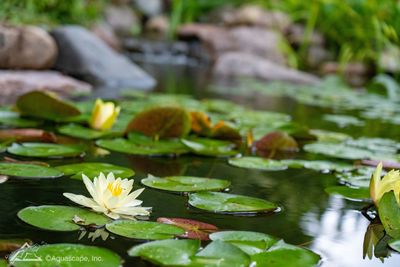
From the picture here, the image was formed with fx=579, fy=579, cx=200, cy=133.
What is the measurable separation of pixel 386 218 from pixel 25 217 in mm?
630

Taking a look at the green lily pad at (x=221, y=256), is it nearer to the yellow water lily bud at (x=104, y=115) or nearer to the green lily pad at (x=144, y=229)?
the green lily pad at (x=144, y=229)

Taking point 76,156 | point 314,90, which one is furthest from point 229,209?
point 314,90

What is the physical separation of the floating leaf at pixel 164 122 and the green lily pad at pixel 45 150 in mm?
268

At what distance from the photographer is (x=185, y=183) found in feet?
4.23

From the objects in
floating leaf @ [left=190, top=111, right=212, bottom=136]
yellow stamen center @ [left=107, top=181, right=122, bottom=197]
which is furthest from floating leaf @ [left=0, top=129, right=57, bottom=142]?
Answer: yellow stamen center @ [left=107, top=181, right=122, bottom=197]

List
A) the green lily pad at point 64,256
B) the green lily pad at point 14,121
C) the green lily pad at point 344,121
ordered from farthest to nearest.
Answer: the green lily pad at point 344,121 → the green lily pad at point 14,121 → the green lily pad at point 64,256

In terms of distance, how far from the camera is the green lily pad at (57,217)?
0.94 m

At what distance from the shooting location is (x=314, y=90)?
4.40 m

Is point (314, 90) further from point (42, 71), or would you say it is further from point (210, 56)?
point (210, 56)

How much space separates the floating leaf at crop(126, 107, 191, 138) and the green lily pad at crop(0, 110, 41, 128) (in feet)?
1.30

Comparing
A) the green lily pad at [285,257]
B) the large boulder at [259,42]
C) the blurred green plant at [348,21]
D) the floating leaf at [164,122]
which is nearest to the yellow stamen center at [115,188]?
the green lily pad at [285,257]

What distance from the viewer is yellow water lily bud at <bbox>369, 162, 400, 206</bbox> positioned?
1080 millimetres

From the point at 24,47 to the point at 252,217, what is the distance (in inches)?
100

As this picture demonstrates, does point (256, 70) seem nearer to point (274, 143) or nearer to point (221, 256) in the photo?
point (274, 143)
